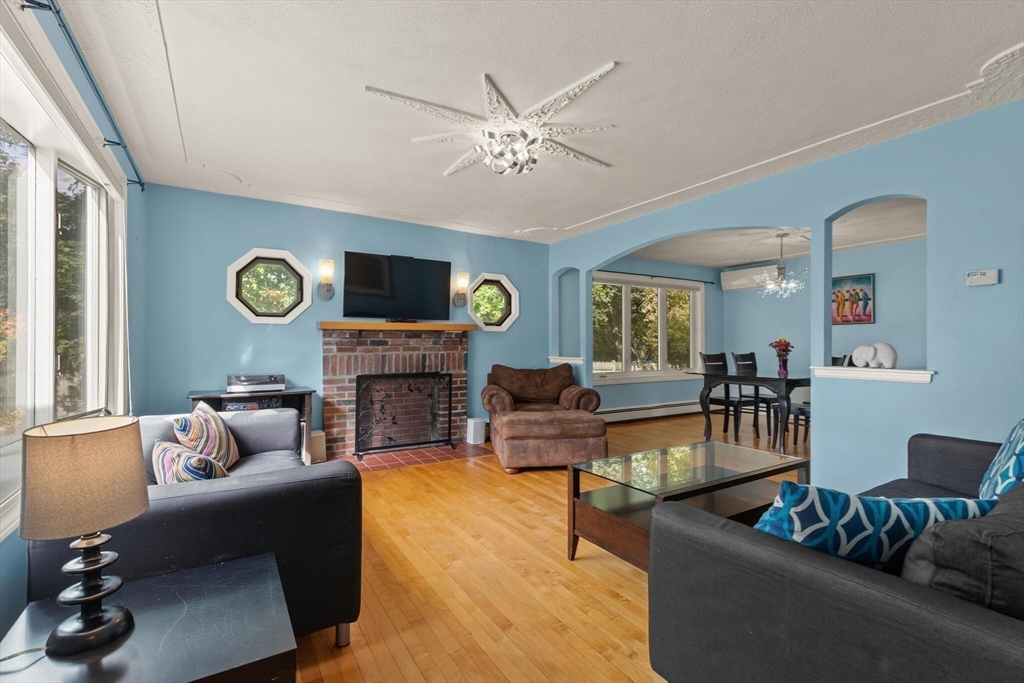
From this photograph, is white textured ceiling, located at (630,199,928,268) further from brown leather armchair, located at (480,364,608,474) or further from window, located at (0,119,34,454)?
window, located at (0,119,34,454)

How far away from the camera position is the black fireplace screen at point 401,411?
186 inches

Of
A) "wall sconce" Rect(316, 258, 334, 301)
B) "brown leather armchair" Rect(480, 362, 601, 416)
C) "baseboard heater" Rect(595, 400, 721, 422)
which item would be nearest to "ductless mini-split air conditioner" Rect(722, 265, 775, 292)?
"baseboard heater" Rect(595, 400, 721, 422)

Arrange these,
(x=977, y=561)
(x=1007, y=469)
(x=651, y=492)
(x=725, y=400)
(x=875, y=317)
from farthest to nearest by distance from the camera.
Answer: (x=875, y=317) < (x=725, y=400) < (x=651, y=492) < (x=1007, y=469) < (x=977, y=561)

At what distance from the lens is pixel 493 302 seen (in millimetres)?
5586

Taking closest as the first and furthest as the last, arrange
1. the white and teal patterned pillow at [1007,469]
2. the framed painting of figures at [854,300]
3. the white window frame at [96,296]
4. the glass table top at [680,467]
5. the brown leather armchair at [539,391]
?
the white and teal patterned pillow at [1007,469]
the glass table top at [680,467]
the white window frame at [96,296]
the brown leather armchair at [539,391]
the framed painting of figures at [854,300]

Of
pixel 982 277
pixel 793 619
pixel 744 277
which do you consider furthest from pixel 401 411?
pixel 744 277

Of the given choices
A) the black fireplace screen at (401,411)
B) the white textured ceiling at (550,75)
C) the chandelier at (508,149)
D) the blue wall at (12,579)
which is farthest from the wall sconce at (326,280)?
the blue wall at (12,579)

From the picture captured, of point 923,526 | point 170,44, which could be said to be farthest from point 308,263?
point 923,526

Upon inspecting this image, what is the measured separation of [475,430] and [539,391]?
84cm

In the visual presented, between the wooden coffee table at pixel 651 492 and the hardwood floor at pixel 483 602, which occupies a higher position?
the wooden coffee table at pixel 651 492

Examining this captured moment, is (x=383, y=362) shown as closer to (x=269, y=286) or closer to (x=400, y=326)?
(x=400, y=326)

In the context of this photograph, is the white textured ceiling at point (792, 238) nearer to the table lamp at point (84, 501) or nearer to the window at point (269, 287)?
the window at point (269, 287)

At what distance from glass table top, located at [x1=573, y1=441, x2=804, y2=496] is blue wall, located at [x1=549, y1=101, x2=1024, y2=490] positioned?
605mm

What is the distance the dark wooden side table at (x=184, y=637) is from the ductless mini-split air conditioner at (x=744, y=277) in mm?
7295
